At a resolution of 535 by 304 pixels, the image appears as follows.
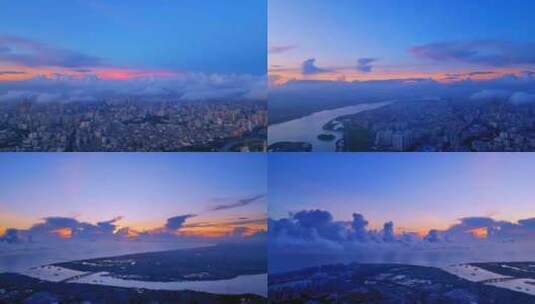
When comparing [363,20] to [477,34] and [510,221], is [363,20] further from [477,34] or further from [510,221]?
[510,221]

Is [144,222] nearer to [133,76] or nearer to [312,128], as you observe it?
[133,76]

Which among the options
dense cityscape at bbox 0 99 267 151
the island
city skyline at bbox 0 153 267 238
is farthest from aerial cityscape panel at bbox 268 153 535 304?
dense cityscape at bbox 0 99 267 151

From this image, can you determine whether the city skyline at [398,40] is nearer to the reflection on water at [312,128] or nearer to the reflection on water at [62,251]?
the reflection on water at [312,128]

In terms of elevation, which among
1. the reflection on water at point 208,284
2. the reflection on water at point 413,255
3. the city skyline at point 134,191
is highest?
the city skyline at point 134,191

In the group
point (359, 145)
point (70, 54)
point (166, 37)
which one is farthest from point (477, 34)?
point (70, 54)

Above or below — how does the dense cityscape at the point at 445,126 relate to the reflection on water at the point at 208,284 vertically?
above

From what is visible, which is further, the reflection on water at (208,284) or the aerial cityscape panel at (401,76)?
the reflection on water at (208,284)

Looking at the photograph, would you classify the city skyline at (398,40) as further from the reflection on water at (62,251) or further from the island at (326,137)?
the reflection on water at (62,251)

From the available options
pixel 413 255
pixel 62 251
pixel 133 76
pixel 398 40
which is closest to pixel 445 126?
pixel 398 40

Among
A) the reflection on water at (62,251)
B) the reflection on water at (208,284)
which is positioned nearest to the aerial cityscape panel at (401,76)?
the reflection on water at (208,284)
